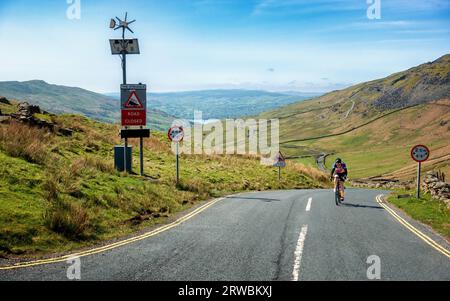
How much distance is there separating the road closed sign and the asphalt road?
9.46 metres

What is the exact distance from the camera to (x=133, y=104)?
20.7 meters

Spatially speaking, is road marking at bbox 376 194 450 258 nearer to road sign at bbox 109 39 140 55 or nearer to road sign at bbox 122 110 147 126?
road sign at bbox 122 110 147 126

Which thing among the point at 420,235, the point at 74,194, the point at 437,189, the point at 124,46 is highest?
the point at 124,46

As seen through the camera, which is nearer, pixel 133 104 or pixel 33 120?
pixel 133 104

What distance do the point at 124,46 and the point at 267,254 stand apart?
15.1 meters

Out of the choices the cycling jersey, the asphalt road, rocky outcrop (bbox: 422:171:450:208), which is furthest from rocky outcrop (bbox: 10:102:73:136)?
rocky outcrop (bbox: 422:171:450:208)

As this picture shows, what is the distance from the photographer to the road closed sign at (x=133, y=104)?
67.4 feet

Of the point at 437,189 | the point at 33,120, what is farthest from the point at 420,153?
the point at 33,120

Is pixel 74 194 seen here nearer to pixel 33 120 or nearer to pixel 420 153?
pixel 33 120

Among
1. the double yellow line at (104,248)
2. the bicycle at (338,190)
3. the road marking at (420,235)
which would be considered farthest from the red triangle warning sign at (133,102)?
the road marking at (420,235)

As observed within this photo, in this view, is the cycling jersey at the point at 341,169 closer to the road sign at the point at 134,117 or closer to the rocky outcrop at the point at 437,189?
the rocky outcrop at the point at 437,189

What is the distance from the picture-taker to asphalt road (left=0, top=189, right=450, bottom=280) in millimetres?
7191
